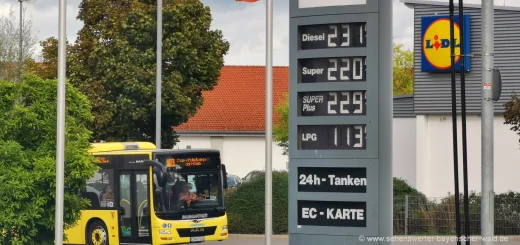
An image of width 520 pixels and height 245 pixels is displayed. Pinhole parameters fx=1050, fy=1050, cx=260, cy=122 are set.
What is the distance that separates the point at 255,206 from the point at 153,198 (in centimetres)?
696

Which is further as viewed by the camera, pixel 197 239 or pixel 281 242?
pixel 281 242

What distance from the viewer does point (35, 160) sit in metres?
18.6

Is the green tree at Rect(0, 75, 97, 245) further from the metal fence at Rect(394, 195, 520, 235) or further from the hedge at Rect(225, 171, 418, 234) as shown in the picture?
the metal fence at Rect(394, 195, 520, 235)

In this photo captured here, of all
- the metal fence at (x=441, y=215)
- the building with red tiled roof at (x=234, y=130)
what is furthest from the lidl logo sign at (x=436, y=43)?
the building with red tiled roof at (x=234, y=130)

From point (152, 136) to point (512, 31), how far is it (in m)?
14.7

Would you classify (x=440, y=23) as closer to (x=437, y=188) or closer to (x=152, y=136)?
(x=437, y=188)

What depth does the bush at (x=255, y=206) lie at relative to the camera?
3291 cm

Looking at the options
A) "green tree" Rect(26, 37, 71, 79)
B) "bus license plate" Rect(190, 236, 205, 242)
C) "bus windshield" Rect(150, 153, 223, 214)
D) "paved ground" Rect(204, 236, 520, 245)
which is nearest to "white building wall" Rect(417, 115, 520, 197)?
"paved ground" Rect(204, 236, 520, 245)

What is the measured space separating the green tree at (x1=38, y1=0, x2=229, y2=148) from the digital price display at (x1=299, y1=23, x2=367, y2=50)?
75.3 ft

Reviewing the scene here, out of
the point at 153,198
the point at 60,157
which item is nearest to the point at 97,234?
the point at 153,198

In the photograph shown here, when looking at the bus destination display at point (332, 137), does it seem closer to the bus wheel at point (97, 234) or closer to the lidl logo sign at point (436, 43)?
the bus wheel at point (97, 234)

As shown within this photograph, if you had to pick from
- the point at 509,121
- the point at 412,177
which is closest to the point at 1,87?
the point at 509,121

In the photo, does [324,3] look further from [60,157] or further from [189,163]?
[189,163]

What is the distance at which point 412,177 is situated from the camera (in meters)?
46.0
